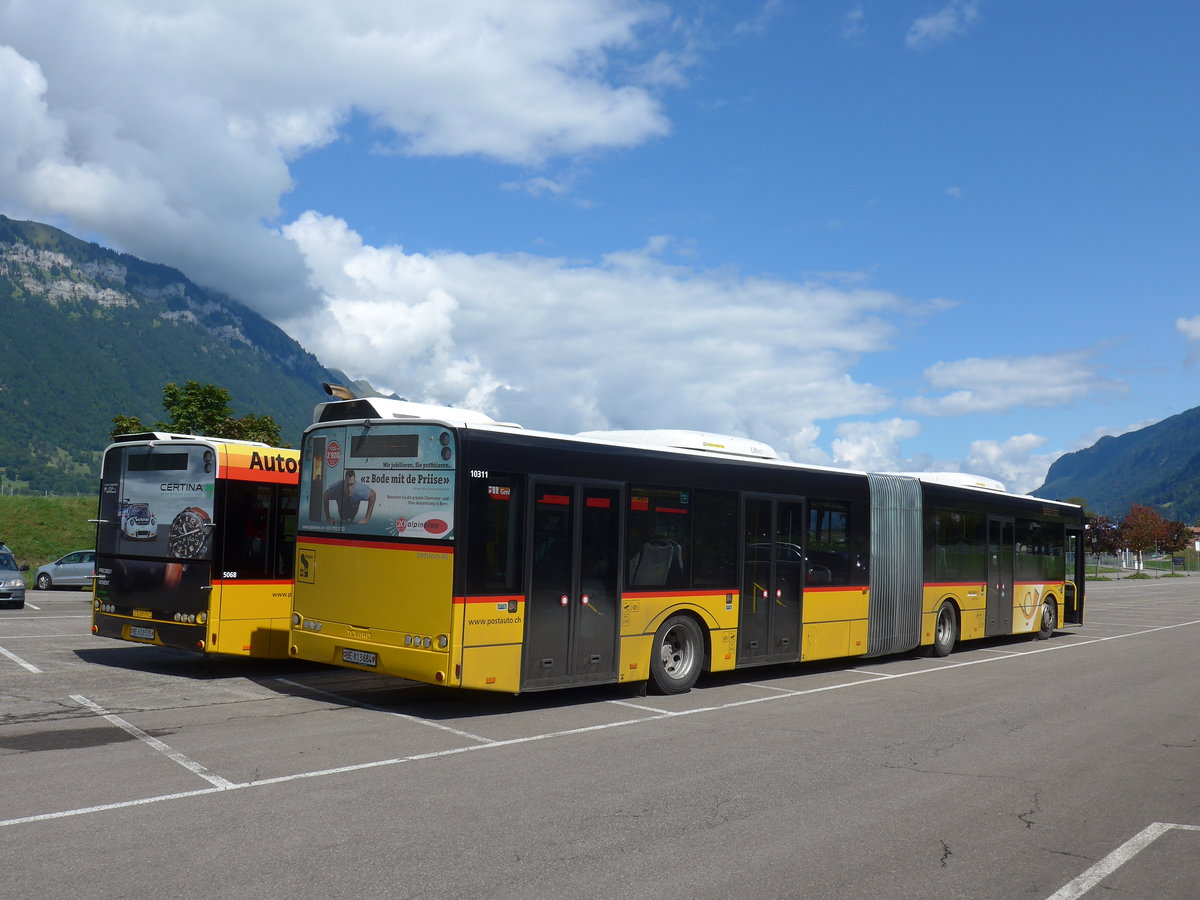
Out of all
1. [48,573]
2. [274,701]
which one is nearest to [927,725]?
[274,701]

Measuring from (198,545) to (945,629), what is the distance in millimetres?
12531

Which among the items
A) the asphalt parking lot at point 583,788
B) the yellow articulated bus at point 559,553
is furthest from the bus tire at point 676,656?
the asphalt parking lot at point 583,788

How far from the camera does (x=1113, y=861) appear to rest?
5.95 m

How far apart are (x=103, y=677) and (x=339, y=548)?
3.98 meters

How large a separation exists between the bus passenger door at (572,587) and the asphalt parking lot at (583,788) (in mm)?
525

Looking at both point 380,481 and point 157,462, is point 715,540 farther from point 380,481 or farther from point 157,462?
point 157,462

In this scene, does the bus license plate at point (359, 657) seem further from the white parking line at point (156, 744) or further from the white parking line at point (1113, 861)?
the white parking line at point (1113, 861)

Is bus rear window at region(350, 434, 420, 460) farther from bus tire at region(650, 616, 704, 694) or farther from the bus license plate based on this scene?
bus tire at region(650, 616, 704, 694)

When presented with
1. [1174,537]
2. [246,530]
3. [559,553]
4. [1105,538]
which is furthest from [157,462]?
[1174,537]

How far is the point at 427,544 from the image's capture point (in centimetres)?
999

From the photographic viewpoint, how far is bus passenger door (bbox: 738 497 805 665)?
13117mm

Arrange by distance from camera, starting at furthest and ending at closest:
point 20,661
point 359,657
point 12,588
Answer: point 12,588 < point 20,661 < point 359,657

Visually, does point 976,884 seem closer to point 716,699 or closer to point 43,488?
point 716,699

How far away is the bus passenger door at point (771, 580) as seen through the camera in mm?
13117
